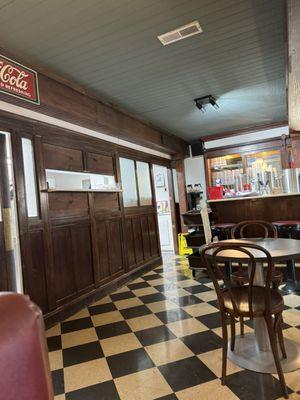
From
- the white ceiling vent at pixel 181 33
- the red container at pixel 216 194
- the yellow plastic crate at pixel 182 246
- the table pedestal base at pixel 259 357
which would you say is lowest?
the table pedestal base at pixel 259 357

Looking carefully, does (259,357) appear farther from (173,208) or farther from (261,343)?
(173,208)

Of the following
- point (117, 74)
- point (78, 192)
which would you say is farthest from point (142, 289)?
point (117, 74)

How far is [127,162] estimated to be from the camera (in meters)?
4.93

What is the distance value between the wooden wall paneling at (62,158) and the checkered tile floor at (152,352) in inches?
69.4

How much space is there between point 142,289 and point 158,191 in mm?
3499

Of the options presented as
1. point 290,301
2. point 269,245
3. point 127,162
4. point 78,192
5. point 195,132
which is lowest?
point 290,301

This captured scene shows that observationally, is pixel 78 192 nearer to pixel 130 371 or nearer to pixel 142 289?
pixel 142 289

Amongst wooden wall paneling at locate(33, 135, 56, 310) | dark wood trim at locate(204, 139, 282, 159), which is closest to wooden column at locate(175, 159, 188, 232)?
dark wood trim at locate(204, 139, 282, 159)

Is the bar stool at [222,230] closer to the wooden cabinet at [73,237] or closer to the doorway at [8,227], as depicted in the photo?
the wooden cabinet at [73,237]

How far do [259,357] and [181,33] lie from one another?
8.84 ft

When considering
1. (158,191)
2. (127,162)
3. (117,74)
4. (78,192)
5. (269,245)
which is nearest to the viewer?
(269,245)

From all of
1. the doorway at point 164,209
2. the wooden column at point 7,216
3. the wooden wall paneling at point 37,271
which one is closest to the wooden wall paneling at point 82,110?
the wooden column at point 7,216

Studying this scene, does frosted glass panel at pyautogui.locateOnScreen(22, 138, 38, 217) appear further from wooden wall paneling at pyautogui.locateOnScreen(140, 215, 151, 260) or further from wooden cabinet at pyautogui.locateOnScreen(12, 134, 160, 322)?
wooden wall paneling at pyautogui.locateOnScreen(140, 215, 151, 260)

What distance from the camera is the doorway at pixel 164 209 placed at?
6934 mm
